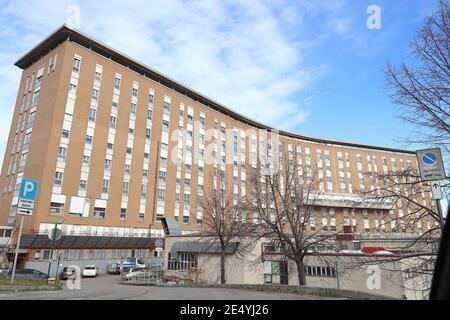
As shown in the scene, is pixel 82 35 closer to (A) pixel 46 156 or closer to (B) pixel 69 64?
(B) pixel 69 64

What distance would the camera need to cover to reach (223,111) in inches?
2667

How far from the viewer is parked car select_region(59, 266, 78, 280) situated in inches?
1267

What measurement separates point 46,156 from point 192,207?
25.0 m

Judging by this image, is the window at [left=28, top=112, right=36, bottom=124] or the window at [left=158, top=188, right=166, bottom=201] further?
the window at [left=158, top=188, right=166, bottom=201]

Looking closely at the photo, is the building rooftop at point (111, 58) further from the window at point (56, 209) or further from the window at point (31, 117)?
the window at point (56, 209)

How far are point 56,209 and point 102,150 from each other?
10.2 m

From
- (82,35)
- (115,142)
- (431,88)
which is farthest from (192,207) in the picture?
(431,88)

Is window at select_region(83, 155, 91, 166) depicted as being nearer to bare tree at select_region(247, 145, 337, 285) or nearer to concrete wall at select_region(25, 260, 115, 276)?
concrete wall at select_region(25, 260, 115, 276)

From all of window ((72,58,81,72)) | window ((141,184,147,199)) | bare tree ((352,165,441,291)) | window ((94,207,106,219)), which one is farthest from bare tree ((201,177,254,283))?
window ((72,58,81,72))

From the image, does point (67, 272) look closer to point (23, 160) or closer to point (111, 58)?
point (23, 160)

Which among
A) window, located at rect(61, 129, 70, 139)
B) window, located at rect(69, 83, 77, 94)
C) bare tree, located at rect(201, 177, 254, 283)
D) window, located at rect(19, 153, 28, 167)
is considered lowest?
bare tree, located at rect(201, 177, 254, 283)

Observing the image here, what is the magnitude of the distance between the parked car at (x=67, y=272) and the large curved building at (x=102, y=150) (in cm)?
402

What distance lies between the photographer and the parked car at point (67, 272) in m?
32.2

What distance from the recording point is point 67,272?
1282 inches
